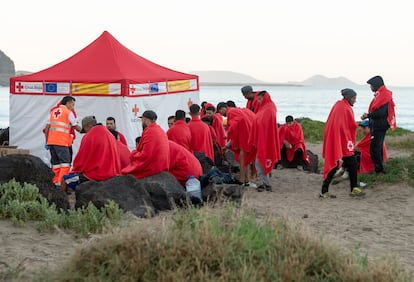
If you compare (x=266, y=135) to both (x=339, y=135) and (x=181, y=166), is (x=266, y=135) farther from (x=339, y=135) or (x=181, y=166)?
(x=181, y=166)

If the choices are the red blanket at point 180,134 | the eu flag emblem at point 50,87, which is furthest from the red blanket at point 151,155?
the eu flag emblem at point 50,87

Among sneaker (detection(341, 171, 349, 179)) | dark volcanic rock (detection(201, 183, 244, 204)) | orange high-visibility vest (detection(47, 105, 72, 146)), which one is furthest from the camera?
sneaker (detection(341, 171, 349, 179))

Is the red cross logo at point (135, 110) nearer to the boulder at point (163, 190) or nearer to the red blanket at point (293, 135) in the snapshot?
the red blanket at point (293, 135)

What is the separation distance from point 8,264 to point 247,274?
2349mm

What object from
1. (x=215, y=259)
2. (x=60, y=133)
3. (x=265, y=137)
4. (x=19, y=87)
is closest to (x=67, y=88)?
(x=19, y=87)

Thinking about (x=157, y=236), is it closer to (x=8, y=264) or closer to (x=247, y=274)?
(x=247, y=274)

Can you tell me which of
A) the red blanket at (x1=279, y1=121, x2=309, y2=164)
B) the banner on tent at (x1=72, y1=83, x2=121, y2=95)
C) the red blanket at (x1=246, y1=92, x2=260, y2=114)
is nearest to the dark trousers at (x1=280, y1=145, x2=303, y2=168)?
the red blanket at (x1=279, y1=121, x2=309, y2=164)

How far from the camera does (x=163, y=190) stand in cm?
894

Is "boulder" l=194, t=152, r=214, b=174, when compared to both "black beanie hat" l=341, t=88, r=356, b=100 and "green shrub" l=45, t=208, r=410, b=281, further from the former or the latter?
"green shrub" l=45, t=208, r=410, b=281

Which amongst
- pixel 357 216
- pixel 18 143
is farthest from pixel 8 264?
pixel 18 143

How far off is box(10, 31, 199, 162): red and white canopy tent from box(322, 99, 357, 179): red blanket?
16.1ft

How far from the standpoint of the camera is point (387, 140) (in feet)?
70.8

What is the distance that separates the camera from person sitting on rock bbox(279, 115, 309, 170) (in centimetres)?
1423

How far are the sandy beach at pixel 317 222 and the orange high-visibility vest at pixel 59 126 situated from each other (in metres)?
3.37
